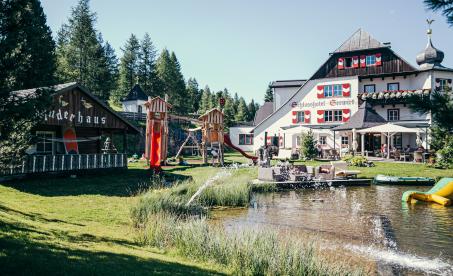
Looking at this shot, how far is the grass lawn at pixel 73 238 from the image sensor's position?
5.36m

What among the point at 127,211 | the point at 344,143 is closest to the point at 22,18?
the point at 127,211

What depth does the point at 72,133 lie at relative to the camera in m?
20.6

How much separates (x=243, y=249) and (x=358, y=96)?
1307 inches

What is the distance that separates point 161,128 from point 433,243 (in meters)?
17.0

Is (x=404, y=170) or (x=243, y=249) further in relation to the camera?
(x=404, y=170)

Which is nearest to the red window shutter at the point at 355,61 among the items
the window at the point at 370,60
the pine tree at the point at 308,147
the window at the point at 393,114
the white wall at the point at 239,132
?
the window at the point at 370,60

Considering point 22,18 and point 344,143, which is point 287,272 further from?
point 344,143

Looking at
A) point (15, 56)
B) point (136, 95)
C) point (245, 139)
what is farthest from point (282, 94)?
point (15, 56)

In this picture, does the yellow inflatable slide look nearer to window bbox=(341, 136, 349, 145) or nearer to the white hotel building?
the white hotel building

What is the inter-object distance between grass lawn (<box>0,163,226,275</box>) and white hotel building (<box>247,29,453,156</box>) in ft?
80.7

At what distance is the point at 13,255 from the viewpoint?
5375mm

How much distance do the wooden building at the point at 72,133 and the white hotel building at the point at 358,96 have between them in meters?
18.4

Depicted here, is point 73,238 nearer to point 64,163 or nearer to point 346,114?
point 64,163

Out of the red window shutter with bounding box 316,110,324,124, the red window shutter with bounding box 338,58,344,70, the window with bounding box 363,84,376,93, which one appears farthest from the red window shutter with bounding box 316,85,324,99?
the window with bounding box 363,84,376,93
